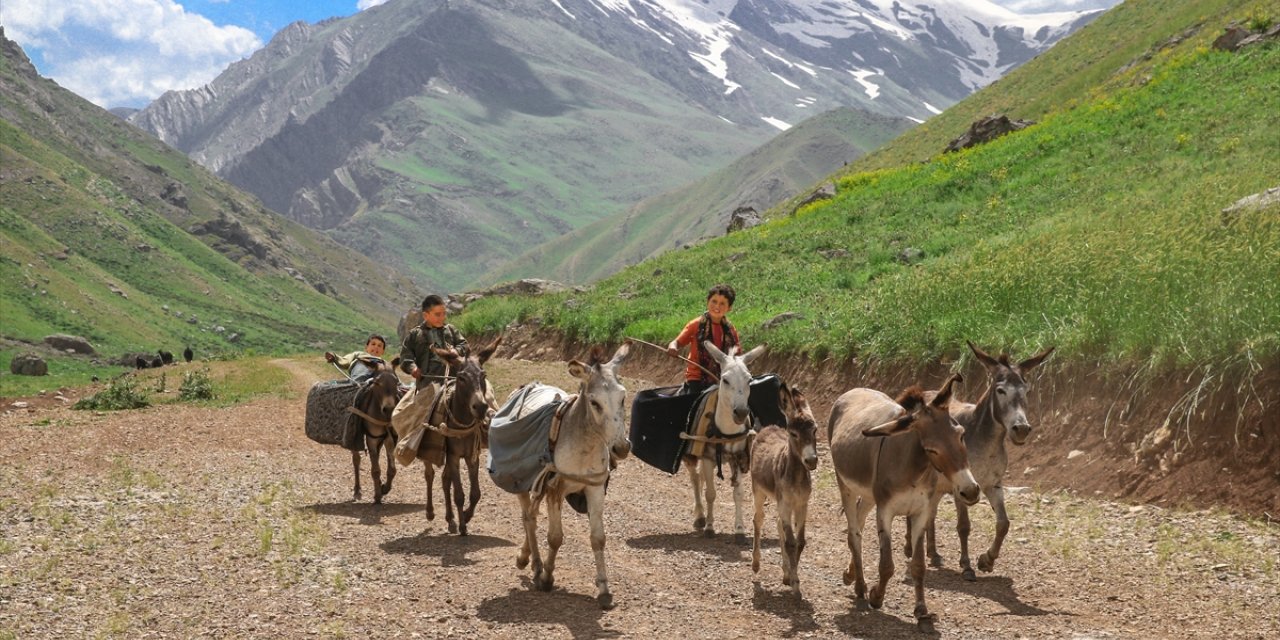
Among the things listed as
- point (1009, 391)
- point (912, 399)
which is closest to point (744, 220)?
point (1009, 391)

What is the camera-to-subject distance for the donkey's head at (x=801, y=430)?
34.4 feet

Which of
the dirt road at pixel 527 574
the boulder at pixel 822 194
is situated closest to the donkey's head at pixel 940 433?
the dirt road at pixel 527 574

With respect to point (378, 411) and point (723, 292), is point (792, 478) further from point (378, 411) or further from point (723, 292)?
point (378, 411)

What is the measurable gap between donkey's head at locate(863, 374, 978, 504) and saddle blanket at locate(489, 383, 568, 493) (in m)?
3.55

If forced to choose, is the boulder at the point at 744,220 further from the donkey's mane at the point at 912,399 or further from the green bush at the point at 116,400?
the donkey's mane at the point at 912,399

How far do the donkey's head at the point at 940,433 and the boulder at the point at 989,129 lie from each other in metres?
44.9

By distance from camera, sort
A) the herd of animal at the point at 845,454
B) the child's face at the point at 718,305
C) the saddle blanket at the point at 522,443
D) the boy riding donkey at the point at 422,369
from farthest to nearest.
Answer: the boy riding donkey at the point at 422,369
the child's face at the point at 718,305
the saddle blanket at the point at 522,443
the herd of animal at the point at 845,454

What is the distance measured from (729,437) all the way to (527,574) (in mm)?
→ 3124

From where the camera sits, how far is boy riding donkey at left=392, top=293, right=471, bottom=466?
1488 cm

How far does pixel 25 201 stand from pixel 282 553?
171 m

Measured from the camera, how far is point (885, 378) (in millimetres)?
23031

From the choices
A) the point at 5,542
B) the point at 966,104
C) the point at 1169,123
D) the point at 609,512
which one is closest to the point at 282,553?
the point at 5,542

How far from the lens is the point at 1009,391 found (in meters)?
11.7

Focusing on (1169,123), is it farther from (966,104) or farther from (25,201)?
(25,201)
